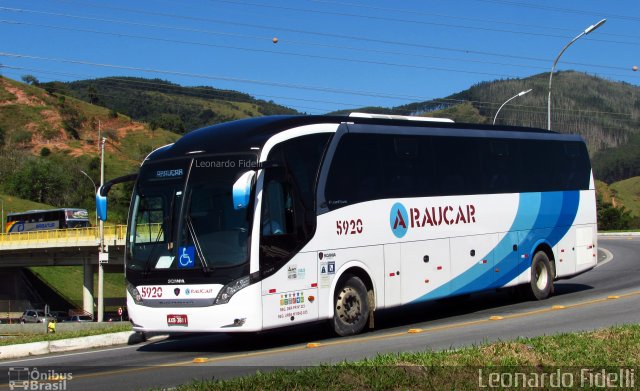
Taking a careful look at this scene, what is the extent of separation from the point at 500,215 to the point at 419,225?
294 cm

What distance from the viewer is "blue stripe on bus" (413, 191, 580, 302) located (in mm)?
17219

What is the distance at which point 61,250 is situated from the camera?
63625 mm

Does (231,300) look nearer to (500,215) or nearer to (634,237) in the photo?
(500,215)

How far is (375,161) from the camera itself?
15.3 m

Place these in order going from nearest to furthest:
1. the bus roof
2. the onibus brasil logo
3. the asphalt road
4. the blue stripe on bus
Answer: the asphalt road, the bus roof, the onibus brasil logo, the blue stripe on bus

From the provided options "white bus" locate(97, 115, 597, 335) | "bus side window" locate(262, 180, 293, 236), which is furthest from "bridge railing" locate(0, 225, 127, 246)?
"bus side window" locate(262, 180, 293, 236)

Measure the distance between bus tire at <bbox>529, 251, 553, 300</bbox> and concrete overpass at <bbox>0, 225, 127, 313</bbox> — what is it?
4086 centimetres

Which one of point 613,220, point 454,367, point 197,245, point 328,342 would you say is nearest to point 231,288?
point 197,245

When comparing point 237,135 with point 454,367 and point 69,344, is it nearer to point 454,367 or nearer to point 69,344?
point 69,344

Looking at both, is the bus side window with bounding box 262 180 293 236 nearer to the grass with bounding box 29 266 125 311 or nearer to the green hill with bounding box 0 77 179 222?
the grass with bounding box 29 266 125 311

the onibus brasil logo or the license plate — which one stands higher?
the onibus brasil logo

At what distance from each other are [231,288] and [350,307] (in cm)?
267

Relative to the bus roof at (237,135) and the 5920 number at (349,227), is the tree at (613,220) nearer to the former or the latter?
the 5920 number at (349,227)

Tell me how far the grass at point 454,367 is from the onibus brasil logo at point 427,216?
16.9 ft
